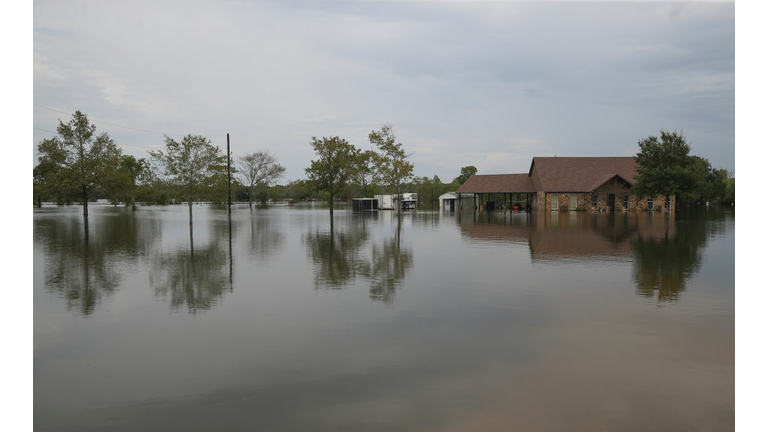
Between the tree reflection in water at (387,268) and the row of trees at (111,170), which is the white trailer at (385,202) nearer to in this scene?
the row of trees at (111,170)

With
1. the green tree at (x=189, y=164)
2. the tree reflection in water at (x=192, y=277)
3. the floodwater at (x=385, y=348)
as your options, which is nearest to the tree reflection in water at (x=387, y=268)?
the floodwater at (x=385, y=348)

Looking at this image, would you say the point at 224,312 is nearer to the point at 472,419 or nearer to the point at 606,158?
the point at 472,419

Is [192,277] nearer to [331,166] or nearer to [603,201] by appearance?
[331,166]

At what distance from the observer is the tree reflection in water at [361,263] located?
11.7 meters

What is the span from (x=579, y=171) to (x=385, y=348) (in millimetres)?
58425

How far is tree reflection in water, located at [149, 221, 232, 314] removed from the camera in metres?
10.1

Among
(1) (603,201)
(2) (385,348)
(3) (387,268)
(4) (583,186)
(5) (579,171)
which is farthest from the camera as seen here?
(5) (579,171)

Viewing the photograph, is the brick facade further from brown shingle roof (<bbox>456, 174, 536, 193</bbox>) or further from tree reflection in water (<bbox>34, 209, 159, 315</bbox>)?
tree reflection in water (<bbox>34, 209, 159, 315</bbox>)

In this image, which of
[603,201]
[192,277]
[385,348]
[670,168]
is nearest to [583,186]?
[603,201]

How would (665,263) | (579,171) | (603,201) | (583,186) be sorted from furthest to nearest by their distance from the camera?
(579,171) < (583,186) < (603,201) < (665,263)

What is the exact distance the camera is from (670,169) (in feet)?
146

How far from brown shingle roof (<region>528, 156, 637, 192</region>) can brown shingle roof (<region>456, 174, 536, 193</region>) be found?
2.63 metres

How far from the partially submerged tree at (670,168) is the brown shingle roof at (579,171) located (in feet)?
22.0

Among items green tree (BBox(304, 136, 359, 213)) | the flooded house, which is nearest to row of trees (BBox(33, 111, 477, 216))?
green tree (BBox(304, 136, 359, 213))
